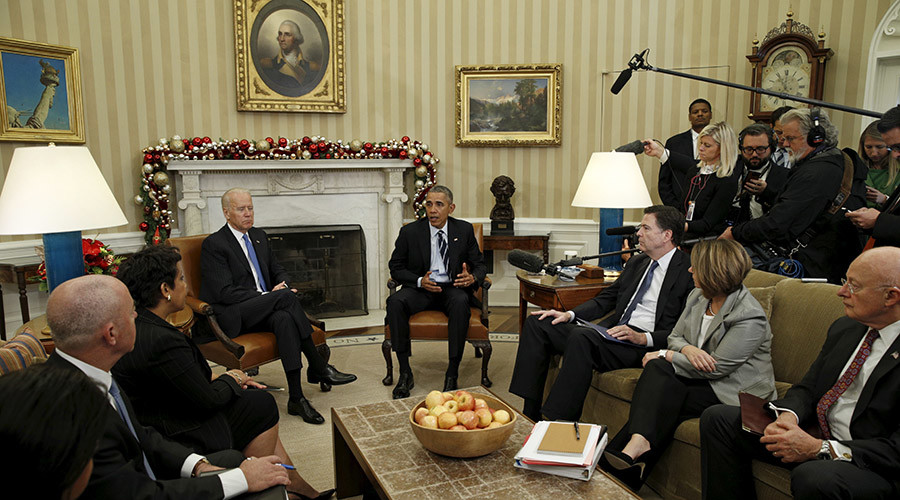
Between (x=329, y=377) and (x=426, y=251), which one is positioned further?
(x=426, y=251)

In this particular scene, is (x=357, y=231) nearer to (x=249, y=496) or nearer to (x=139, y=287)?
(x=139, y=287)

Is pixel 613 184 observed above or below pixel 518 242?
above

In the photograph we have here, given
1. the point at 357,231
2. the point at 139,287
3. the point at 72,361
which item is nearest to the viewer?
the point at 72,361

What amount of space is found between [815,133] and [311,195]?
438 centimetres

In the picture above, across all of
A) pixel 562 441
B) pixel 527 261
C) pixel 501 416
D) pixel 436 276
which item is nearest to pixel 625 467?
pixel 562 441

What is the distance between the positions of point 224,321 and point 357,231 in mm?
2712

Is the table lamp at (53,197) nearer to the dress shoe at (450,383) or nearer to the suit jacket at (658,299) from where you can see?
the dress shoe at (450,383)

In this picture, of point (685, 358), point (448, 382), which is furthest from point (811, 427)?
point (448, 382)

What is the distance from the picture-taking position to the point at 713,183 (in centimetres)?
436

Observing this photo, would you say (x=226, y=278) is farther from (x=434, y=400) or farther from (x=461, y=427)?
(x=461, y=427)

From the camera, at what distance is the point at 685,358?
2947 millimetres

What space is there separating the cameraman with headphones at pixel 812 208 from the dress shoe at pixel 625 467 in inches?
68.6

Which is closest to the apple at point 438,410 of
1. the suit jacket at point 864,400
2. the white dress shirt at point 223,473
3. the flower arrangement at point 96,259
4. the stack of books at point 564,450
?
the stack of books at point 564,450

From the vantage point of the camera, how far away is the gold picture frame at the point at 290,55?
6.06 meters
